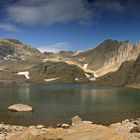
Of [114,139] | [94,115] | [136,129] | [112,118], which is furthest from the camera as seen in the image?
[94,115]

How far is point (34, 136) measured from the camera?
24688 mm

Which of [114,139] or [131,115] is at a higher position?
[114,139]

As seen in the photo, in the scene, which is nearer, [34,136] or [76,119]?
[34,136]

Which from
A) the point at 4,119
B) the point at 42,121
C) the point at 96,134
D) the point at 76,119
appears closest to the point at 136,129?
the point at 96,134

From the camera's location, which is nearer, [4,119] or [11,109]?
[4,119]

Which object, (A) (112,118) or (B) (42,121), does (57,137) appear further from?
(A) (112,118)

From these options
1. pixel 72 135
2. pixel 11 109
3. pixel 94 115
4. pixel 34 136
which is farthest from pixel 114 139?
pixel 11 109

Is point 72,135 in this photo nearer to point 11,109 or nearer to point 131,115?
point 131,115

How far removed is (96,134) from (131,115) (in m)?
55.4

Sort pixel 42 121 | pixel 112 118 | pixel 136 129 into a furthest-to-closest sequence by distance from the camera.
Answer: pixel 112 118, pixel 42 121, pixel 136 129

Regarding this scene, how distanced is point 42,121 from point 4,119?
833 cm

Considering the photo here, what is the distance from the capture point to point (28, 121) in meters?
66.0

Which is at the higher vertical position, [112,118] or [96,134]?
[96,134]

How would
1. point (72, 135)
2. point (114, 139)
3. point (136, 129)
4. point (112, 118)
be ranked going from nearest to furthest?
point (114, 139) → point (72, 135) → point (136, 129) → point (112, 118)
